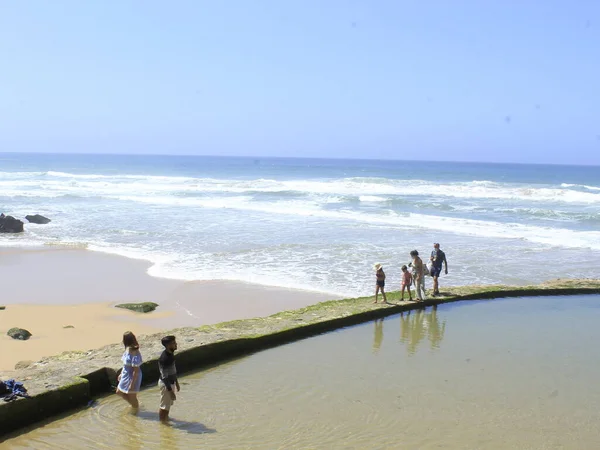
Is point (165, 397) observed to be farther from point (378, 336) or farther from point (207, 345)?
point (378, 336)

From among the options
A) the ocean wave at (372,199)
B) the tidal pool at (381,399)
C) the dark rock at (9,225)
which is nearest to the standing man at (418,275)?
the tidal pool at (381,399)

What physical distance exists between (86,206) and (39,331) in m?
29.2

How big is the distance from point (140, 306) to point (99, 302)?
1437 millimetres

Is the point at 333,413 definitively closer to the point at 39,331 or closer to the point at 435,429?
the point at 435,429

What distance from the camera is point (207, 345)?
9109 millimetres

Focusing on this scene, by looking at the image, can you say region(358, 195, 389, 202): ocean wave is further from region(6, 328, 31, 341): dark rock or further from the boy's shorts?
the boy's shorts

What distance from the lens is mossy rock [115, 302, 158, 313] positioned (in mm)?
13353

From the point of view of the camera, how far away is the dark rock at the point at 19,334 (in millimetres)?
10891

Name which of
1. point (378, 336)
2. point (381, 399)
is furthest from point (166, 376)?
point (378, 336)

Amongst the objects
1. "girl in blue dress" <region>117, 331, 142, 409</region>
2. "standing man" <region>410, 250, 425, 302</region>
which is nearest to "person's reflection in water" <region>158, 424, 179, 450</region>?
"girl in blue dress" <region>117, 331, 142, 409</region>

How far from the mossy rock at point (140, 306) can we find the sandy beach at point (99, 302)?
0.16m

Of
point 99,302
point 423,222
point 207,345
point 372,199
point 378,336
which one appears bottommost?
point 99,302

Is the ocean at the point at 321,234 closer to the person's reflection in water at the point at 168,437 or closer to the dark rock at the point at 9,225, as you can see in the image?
the dark rock at the point at 9,225

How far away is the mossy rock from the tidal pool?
180 inches
